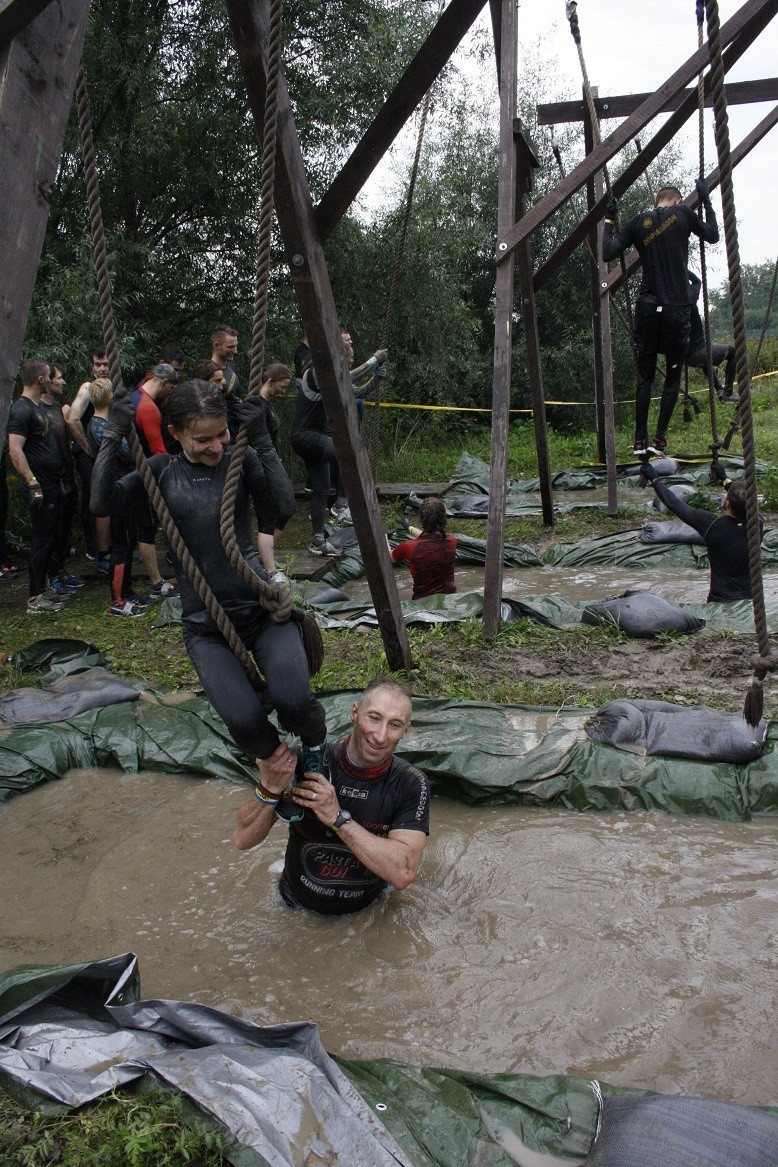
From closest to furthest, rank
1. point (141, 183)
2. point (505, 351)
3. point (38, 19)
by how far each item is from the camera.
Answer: point (38, 19)
point (505, 351)
point (141, 183)

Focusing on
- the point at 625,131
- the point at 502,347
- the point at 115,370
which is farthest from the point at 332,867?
the point at 625,131

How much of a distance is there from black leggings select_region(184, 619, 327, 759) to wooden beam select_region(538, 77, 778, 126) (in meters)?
7.04

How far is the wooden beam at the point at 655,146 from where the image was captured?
23.4 ft

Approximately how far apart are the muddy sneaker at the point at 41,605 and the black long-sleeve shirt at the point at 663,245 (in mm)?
5389

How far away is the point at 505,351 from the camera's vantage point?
6379 millimetres

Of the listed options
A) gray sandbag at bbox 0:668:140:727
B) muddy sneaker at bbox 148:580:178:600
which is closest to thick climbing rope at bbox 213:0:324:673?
gray sandbag at bbox 0:668:140:727

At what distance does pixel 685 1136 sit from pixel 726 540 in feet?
15.4

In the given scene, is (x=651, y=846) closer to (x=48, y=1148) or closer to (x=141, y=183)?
(x=48, y=1148)

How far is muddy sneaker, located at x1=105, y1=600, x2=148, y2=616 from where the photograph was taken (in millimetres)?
7480

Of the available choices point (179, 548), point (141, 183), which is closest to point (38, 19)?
point (179, 548)

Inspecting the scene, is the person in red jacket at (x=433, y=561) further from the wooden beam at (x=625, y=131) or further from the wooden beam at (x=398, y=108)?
the wooden beam at (x=398, y=108)

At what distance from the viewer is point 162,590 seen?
8000 mm

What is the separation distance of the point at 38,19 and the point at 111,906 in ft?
10.5

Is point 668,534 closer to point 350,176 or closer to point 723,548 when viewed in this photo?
point 723,548
